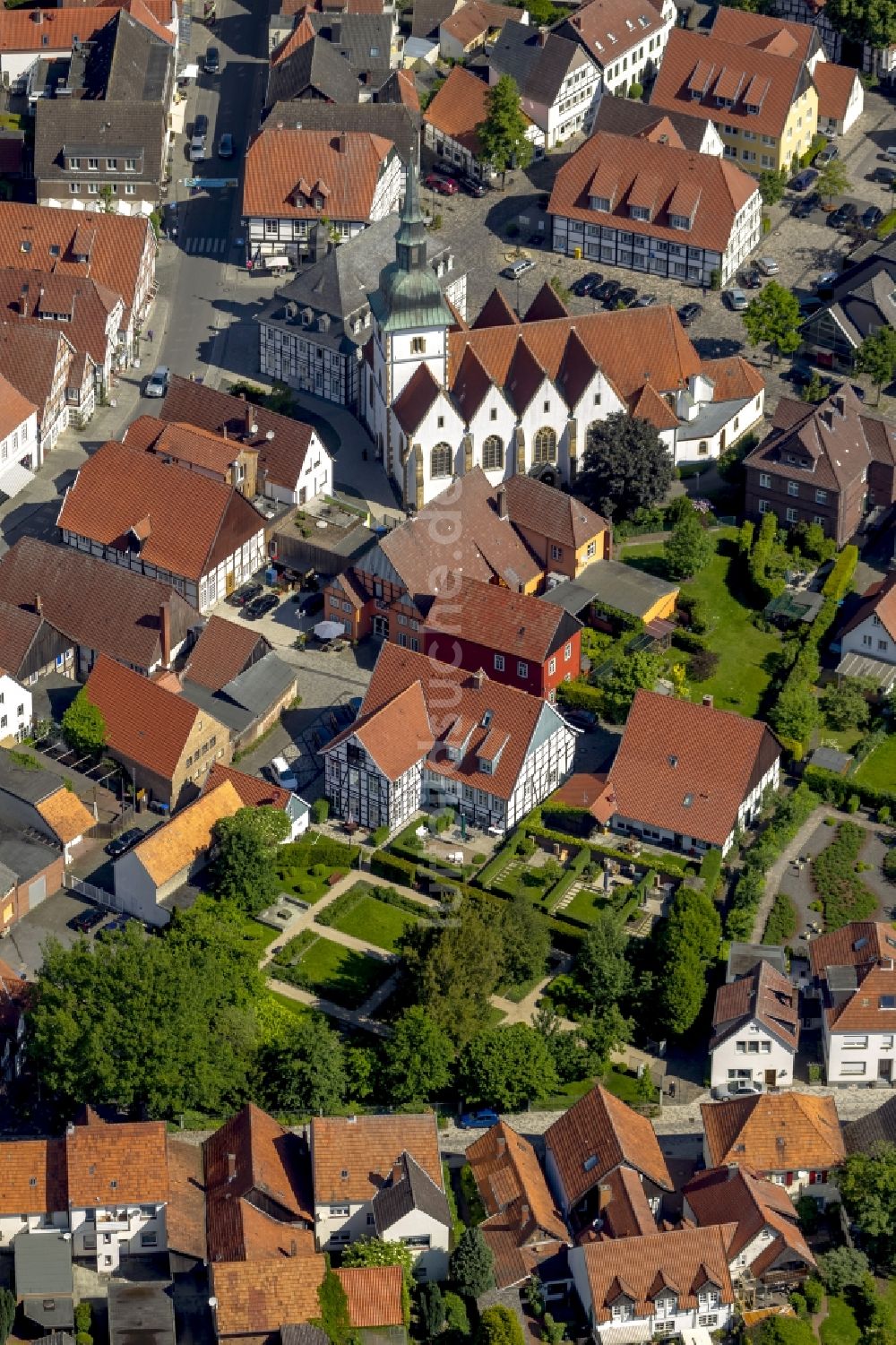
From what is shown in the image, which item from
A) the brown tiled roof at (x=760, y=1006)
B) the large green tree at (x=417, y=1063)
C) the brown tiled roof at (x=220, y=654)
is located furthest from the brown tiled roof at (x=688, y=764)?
the large green tree at (x=417, y=1063)

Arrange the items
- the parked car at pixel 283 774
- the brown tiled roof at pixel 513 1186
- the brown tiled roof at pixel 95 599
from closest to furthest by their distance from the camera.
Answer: the brown tiled roof at pixel 513 1186 < the parked car at pixel 283 774 < the brown tiled roof at pixel 95 599

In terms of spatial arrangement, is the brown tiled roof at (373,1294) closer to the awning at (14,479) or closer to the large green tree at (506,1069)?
the large green tree at (506,1069)

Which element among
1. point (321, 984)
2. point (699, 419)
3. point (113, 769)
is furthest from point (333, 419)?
point (321, 984)

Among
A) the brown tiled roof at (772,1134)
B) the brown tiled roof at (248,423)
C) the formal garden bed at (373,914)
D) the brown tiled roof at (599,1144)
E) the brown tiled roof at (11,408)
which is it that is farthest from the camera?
the brown tiled roof at (11,408)

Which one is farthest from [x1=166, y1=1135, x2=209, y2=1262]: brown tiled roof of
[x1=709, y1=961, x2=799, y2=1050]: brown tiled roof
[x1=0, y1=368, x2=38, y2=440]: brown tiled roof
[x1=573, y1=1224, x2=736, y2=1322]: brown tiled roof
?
[x1=0, y1=368, x2=38, y2=440]: brown tiled roof

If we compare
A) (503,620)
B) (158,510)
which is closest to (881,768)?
(503,620)

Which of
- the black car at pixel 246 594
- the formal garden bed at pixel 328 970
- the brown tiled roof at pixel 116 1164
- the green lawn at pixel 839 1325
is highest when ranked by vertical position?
the brown tiled roof at pixel 116 1164

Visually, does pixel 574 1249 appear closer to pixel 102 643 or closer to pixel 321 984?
pixel 321 984
